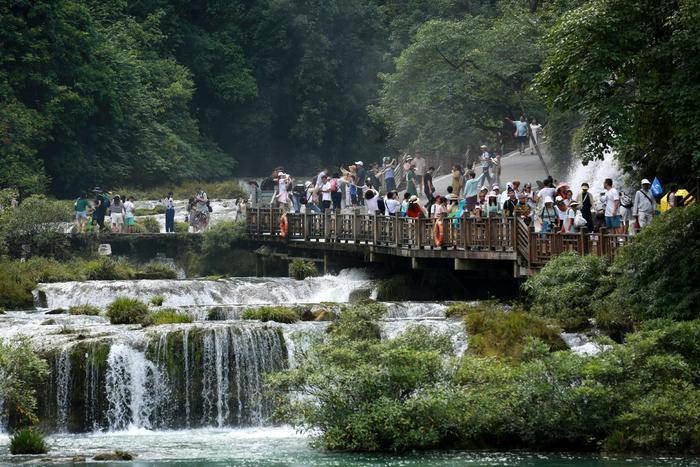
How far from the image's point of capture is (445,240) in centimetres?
4047

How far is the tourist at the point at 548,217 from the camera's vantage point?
37.7 meters

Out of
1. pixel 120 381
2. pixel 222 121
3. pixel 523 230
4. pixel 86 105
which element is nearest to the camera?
pixel 120 381

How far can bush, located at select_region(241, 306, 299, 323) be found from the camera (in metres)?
36.3

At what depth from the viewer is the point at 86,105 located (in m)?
67.8

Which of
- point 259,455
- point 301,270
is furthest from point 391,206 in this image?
point 259,455

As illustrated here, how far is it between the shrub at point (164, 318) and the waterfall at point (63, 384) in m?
2.76

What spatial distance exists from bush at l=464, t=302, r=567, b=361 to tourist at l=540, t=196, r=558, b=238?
330 cm

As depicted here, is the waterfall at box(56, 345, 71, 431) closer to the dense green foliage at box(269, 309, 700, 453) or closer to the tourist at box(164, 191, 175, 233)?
the dense green foliage at box(269, 309, 700, 453)

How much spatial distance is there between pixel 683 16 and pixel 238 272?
89.6ft

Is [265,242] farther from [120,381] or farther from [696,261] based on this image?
[696,261]

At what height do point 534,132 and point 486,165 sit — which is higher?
point 534,132

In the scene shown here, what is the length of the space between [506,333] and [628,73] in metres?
6.09

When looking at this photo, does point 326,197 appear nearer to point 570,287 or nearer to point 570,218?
point 570,218

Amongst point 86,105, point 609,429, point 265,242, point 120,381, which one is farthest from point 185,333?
point 86,105
